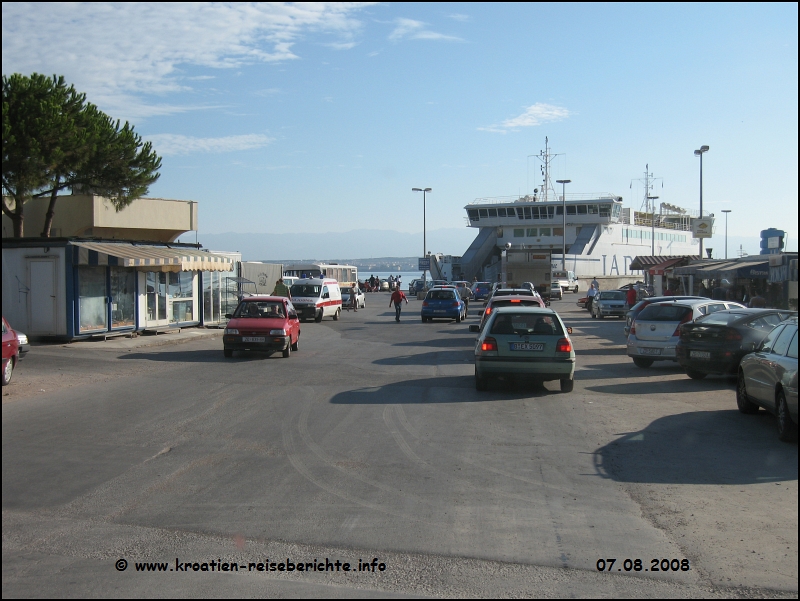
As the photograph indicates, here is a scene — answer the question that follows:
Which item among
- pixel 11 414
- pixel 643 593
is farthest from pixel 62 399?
pixel 643 593

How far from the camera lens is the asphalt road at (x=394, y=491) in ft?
15.9

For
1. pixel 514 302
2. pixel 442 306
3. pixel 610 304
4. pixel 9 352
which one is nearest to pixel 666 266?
pixel 610 304

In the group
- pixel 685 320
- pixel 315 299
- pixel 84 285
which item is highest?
pixel 84 285

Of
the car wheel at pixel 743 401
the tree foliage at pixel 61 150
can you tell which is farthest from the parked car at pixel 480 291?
the car wheel at pixel 743 401

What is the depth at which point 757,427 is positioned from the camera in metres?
9.67

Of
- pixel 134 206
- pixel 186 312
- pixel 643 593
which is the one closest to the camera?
pixel 643 593

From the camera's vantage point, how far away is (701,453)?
823 centimetres

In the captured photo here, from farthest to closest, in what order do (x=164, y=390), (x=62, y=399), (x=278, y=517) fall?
1. (x=164, y=390)
2. (x=62, y=399)
3. (x=278, y=517)

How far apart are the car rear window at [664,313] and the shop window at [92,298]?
1482cm

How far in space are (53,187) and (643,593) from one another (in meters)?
27.0

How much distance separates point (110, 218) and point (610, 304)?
23.1 meters

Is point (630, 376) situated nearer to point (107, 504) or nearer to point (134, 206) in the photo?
point (107, 504)

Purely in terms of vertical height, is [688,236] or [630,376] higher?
[688,236]

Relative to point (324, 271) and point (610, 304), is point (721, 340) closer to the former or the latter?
point (610, 304)
